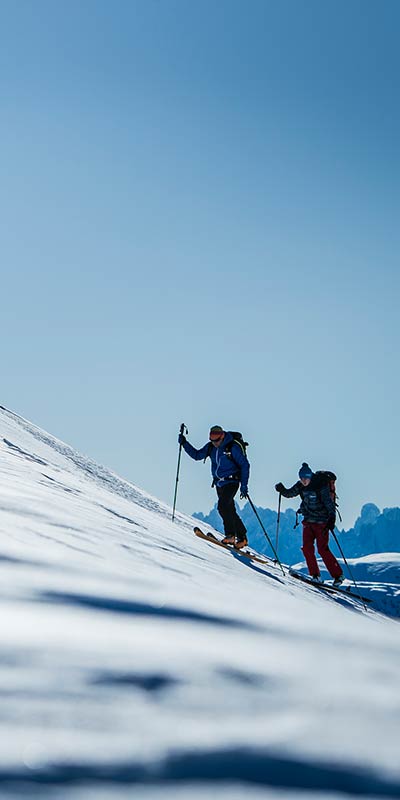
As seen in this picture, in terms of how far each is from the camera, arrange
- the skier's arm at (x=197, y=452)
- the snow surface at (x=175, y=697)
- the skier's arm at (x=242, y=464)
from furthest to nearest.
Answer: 1. the skier's arm at (x=197, y=452)
2. the skier's arm at (x=242, y=464)
3. the snow surface at (x=175, y=697)

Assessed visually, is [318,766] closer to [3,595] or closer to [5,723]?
[5,723]

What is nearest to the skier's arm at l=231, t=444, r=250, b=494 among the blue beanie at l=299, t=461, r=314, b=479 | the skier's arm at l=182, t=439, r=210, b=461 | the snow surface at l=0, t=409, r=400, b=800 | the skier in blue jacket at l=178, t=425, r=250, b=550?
the skier in blue jacket at l=178, t=425, r=250, b=550

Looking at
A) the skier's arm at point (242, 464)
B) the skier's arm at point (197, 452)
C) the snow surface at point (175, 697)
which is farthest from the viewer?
the skier's arm at point (197, 452)

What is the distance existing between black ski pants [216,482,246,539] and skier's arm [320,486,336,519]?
5.56 ft

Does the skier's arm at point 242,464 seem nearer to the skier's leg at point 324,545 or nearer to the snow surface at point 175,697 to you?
the skier's leg at point 324,545

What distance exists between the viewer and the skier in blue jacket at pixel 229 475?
1108 cm

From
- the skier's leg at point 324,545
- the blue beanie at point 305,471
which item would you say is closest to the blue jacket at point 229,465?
the blue beanie at point 305,471

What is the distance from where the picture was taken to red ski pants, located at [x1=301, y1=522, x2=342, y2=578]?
11805 mm

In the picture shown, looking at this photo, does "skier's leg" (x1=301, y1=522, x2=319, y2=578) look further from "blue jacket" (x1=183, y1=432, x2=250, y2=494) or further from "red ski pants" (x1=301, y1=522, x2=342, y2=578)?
"blue jacket" (x1=183, y1=432, x2=250, y2=494)

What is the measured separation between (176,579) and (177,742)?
1.97 meters

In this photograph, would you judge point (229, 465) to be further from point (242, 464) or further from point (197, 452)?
point (197, 452)

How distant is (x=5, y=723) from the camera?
131 cm

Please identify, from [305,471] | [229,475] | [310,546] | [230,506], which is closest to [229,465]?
[229,475]

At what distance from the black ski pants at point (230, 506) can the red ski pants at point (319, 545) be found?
55.7 inches
